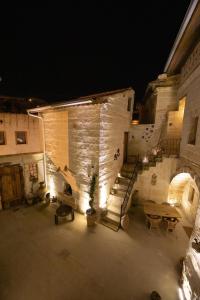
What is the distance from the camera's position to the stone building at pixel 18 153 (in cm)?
783

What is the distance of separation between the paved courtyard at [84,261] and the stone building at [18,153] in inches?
70.4

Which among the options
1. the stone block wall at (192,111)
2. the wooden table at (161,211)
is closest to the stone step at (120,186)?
the wooden table at (161,211)

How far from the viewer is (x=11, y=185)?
27.0 feet

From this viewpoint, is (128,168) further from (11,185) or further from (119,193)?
(11,185)

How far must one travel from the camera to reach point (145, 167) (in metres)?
8.41

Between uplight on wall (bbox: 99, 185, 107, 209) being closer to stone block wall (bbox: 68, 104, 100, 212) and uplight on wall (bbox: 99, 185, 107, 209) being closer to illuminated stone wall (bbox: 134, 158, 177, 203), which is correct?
stone block wall (bbox: 68, 104, 100, 212)

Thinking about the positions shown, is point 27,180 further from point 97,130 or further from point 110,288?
point 110,288

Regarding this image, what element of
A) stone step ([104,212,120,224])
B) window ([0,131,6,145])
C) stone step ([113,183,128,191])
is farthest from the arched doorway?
window ([0,131,6,145])

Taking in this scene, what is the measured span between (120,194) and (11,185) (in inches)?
274

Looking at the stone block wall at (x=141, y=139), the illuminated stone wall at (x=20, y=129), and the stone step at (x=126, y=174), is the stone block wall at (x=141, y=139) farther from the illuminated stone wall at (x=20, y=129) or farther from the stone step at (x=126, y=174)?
the illuminated stone wall at (x=20, y=129)

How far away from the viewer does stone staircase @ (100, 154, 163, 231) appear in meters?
6.95

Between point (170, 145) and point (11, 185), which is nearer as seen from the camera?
point (11, 185)

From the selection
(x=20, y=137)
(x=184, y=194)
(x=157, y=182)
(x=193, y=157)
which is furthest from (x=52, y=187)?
(x=184, y=194)

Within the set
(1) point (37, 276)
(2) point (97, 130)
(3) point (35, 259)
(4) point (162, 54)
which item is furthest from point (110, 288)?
(4) point (162, 54)
